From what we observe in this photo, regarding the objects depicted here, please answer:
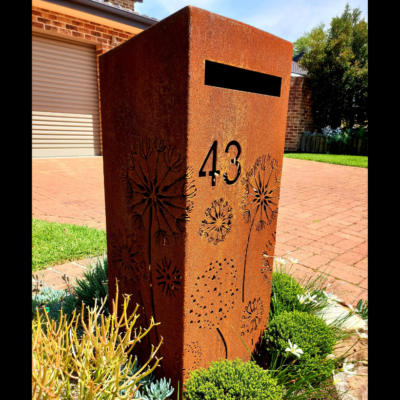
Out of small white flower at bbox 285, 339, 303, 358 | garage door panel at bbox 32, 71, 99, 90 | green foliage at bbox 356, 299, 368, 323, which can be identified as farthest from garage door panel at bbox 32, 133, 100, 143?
small white flower at bbox 285, 339, 303, 358

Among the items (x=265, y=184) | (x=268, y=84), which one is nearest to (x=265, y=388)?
(x=265, y=184)

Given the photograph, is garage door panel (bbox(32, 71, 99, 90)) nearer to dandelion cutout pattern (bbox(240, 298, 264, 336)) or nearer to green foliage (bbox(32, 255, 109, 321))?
green foliage (bbox(32, 255, 109, 321))

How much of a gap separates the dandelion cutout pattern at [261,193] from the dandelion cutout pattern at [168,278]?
403 mm

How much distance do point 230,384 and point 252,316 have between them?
1.50 ft

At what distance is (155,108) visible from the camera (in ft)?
4.27

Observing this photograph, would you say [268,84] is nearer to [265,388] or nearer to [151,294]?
[151,294]

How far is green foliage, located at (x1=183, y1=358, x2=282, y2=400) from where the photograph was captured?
124 centimetres

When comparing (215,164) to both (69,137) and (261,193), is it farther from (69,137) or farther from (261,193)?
(69,137)

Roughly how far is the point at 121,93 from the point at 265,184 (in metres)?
0.82

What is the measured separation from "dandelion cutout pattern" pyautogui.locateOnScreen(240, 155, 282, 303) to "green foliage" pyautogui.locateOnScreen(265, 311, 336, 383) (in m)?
0.35

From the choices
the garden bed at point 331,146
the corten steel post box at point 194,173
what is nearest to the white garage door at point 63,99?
the corten steel post box at point 194,173

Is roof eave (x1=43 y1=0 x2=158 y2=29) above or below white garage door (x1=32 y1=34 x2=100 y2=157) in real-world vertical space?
above

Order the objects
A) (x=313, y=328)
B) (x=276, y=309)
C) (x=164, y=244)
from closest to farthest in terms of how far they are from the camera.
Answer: (x=164, y=244), (x=313, y=328), (x=276, y=309)

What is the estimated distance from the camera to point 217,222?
1.38m
